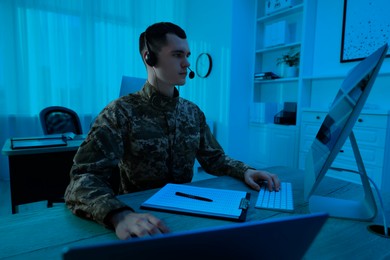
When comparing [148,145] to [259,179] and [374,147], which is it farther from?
[374,147]

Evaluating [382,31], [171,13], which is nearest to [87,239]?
[382,31]

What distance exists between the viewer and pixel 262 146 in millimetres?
3648

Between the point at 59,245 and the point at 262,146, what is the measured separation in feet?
10.8

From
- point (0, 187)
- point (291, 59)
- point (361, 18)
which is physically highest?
point (361, 18)

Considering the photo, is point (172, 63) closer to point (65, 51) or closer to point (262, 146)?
point (262, 146)

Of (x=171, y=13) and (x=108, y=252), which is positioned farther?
(x=171, y=13)

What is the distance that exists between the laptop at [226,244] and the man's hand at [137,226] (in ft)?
0.88

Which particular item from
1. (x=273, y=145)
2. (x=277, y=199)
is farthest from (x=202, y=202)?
(x=273, y=145)

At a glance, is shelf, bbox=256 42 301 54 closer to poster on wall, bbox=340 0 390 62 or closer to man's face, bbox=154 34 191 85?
poster on wall, bbox=340 0 390 62

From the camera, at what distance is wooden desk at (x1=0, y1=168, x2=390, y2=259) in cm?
55

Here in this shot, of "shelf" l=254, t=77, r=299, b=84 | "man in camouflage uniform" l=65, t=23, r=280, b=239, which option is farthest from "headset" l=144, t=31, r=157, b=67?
"shelf" l=254, t=77, r=299, b=84

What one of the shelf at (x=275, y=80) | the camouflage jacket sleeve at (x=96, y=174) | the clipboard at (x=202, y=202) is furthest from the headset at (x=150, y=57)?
the shelf at (x=275, y=80)

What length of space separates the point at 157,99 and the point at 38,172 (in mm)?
1088

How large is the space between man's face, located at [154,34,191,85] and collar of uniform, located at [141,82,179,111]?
0.07 m
